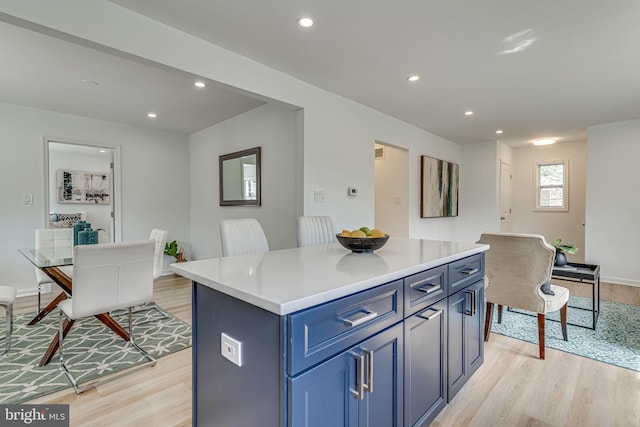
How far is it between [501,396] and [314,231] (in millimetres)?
1698

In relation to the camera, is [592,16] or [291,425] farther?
[592,16]

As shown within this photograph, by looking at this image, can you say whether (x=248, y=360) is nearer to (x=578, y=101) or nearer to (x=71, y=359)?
(x=71, y=359)

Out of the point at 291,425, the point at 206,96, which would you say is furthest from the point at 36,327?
the point at 291,425

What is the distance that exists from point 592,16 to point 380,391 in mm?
2633

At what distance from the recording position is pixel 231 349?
3.41 feet

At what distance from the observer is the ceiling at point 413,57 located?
196 centimetres

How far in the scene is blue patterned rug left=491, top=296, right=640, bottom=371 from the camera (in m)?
2.38

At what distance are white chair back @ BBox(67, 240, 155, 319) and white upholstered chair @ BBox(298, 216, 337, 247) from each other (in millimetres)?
1136

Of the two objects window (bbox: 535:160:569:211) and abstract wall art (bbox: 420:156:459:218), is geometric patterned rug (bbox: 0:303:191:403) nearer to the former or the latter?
abstract wall art (bbox: 420:156:459:218)

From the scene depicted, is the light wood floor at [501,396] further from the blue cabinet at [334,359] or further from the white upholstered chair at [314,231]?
the white upholstered chair at [314,231]

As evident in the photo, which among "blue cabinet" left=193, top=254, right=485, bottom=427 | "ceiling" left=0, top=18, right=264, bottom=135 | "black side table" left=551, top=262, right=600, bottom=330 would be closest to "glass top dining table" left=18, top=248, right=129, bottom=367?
"ceiling" left=0, top=18, right=264, bottom=135

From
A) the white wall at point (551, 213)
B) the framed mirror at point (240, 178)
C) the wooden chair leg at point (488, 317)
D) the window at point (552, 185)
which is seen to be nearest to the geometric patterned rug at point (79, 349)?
the framed mirror at point (240, 178)

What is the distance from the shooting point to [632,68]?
277 cm

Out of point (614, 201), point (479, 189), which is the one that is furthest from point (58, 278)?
point (614, 201)
